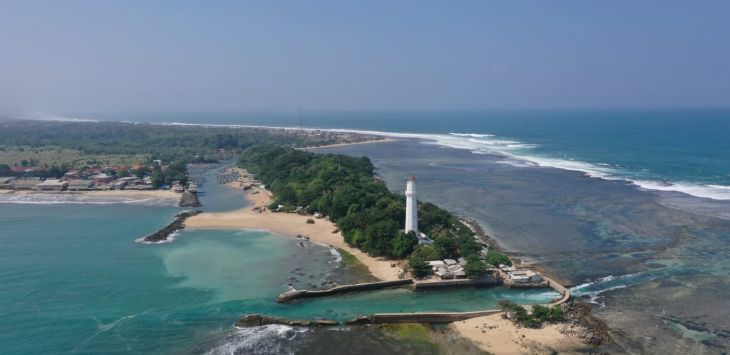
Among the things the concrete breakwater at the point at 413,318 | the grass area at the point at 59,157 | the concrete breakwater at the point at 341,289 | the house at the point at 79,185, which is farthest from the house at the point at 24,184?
the concrete breakwater at the point at 413,318

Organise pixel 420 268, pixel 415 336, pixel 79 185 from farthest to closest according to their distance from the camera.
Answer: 1. pixel 79 185
2. pixel 420 268
3. pixel 415 336

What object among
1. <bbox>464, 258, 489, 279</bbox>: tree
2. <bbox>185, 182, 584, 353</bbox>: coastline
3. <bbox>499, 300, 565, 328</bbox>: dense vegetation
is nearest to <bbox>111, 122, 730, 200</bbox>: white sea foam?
<bbox>464, 258, 489, 279</bbox>: tree

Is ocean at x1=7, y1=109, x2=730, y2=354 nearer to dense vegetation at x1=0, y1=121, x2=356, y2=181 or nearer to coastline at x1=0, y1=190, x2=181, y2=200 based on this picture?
coastline at x1=0, y1=190, x2=181, y2=200

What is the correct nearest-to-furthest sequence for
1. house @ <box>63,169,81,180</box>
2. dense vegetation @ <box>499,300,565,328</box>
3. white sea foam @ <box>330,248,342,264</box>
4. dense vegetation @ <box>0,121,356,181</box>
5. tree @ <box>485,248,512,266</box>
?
dense vegetation @ <box>499,300,565,328</box>
tree @ <box>485,248,512,266</box>
white sea foam @ <box>330,248,342,264</box>
house @ <box>63,169,81,180</box>
dense vegetation @ <box>0,121,356,181</box>

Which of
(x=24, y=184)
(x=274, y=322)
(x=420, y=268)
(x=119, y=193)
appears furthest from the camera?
(x=24, y=184)

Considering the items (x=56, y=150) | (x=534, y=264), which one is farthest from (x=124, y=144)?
(x=534, y=264)

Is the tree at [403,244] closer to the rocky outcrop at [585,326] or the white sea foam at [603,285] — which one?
the white sea foam at [603,285]

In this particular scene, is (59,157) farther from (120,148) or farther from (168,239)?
(168,239)

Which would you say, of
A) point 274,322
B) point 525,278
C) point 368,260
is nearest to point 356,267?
point 368,260
